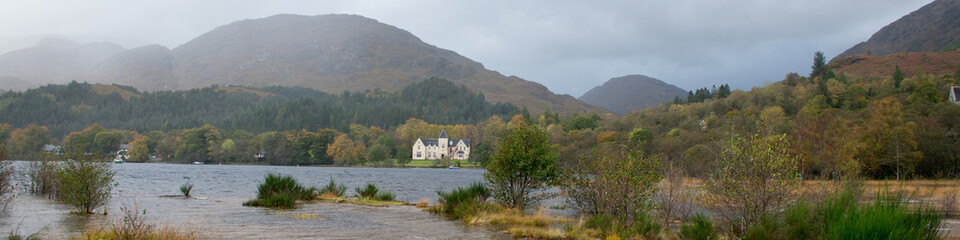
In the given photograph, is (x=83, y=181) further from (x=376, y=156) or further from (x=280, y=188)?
(x=376, y=156)

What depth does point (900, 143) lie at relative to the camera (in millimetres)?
57438

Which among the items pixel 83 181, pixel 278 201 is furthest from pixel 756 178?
pixel 83 181

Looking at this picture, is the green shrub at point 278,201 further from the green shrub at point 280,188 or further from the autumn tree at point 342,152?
the autumn tree at point 342,152

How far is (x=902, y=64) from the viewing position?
169 meters

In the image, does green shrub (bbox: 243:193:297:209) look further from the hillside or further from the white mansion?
the hillside

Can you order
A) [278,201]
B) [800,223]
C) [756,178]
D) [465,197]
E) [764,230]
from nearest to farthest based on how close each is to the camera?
1. [800,223]
2. [764,230]
3. [756,178]
4. [465,197]
5. [278,201]

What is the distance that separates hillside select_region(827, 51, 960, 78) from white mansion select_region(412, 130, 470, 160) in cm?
11629

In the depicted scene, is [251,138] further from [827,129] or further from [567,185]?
[567,185]

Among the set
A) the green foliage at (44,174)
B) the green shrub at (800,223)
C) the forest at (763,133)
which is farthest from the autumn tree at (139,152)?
the green shrub at (800,223)

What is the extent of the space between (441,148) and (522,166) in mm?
162227

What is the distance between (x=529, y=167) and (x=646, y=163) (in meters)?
6.40

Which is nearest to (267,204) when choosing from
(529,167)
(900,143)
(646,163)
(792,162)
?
(529,167)

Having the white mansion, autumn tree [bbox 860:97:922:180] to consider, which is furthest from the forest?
the white mansion

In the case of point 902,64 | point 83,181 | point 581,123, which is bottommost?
point 83,181
